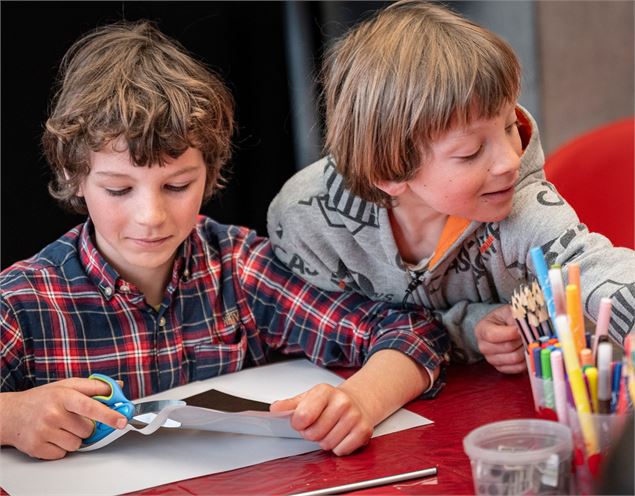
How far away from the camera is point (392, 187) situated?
1.11 metres

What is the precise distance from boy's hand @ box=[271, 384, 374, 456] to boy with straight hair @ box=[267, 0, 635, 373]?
0.24 m

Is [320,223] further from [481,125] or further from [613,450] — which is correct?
[613,450]

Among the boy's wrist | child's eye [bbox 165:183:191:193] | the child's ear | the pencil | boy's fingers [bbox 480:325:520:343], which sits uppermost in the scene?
child's eye [bbox 165:183:191:193]

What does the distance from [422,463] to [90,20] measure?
1171 millimetres

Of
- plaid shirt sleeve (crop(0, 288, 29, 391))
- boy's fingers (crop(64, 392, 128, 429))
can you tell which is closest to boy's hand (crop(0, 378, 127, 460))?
boy's fingers (crop(64, 392, 128, 429))

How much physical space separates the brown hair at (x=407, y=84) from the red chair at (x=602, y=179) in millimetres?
332

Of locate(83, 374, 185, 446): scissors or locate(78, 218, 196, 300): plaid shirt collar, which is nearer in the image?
locate(83, 374, 185, 446): scissors

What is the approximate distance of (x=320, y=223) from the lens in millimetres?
1206

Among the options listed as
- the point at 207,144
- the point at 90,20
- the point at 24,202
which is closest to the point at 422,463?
the point at 207,144

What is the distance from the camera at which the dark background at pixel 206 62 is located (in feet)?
5.49

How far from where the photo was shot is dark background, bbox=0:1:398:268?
167cm

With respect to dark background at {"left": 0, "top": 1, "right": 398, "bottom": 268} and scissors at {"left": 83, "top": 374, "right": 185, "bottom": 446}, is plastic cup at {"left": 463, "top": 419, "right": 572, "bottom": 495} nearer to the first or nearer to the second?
scissors at {"left": 83, "top": 374, "right": 185, "bottom": 446}

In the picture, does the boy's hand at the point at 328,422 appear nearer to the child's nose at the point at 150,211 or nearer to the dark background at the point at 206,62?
the child's nose at the point at 150,211

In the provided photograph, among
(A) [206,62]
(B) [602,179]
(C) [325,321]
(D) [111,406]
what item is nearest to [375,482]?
(D) [111,406]
